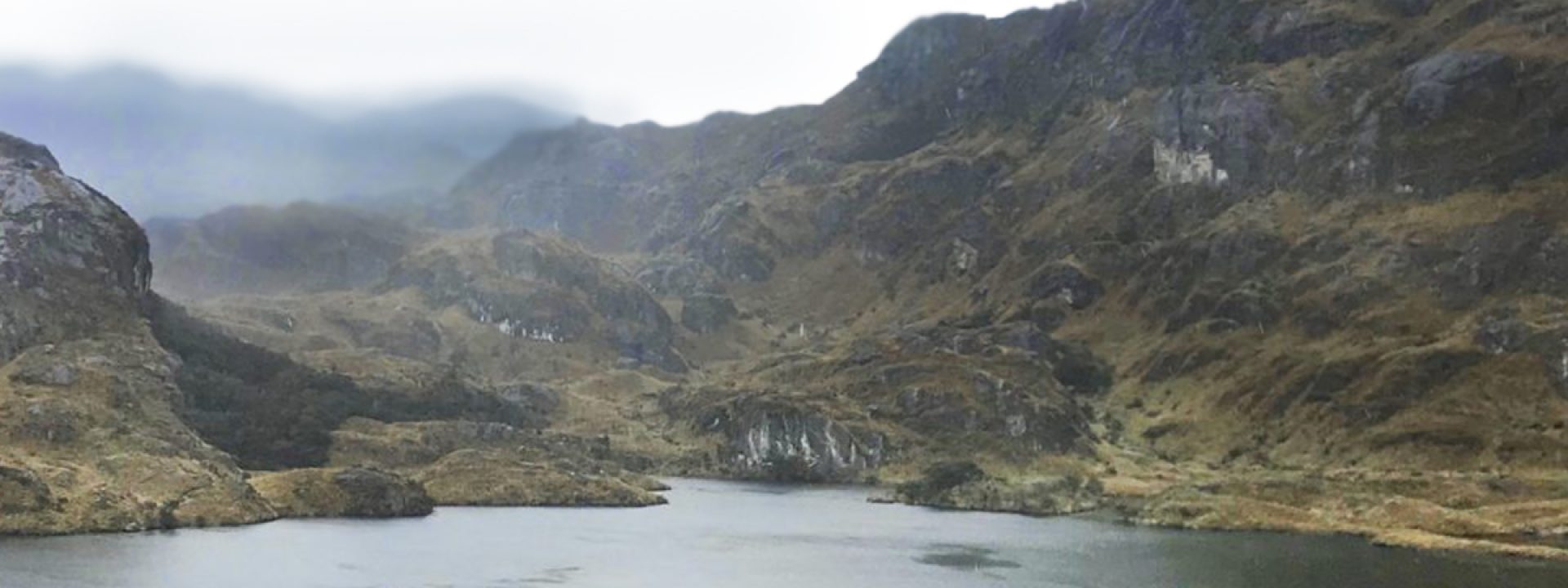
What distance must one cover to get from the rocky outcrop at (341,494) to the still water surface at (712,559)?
22.8ft

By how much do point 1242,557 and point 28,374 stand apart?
16659 cm

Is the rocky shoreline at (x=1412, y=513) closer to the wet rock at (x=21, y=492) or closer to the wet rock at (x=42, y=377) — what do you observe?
the wet rock at (x=21, y=492)

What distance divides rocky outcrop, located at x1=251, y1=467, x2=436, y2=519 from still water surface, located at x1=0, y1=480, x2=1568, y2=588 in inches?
273

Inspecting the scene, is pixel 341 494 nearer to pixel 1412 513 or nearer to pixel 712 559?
pixel 712 559

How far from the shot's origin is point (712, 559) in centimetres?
14250

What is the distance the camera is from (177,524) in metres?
159

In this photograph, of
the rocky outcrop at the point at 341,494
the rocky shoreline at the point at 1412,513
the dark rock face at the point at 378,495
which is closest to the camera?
the rocky shoreline at the point at 1412,513

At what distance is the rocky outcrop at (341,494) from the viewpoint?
7116 inches

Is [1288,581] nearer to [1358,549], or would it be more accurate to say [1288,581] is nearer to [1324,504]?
[1358,549]

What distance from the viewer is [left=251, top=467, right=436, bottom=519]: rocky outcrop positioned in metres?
181

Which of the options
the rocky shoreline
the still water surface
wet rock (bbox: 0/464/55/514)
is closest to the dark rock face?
the still water surface

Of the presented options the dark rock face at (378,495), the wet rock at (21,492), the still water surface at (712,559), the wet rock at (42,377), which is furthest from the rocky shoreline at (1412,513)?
the wet rock at (42,377)

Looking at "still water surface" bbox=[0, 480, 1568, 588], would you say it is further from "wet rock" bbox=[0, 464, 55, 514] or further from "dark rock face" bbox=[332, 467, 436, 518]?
"wet rock" bbox=[0, 464, 55, 514]

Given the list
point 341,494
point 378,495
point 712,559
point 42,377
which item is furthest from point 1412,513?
point 42,377
